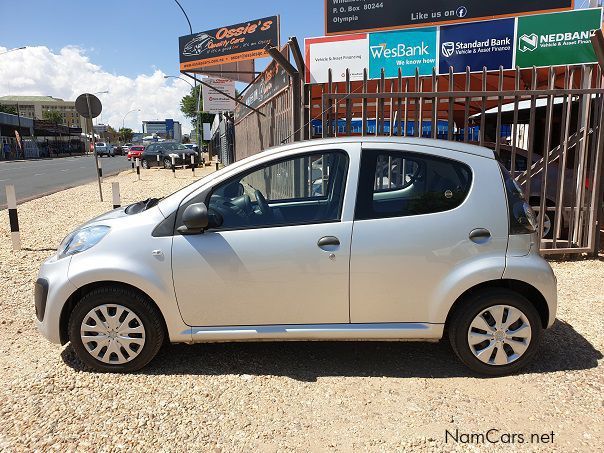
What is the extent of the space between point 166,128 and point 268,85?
217 feet

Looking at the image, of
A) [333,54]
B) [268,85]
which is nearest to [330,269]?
[333,54]

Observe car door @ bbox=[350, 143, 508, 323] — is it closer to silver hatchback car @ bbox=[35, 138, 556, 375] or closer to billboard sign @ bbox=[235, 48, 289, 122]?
silver hatchback car @ bbox=[35, 138, 556, 375]

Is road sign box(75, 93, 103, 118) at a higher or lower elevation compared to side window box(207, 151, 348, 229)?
higher

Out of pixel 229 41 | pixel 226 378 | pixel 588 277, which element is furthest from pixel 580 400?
pixel 229 41

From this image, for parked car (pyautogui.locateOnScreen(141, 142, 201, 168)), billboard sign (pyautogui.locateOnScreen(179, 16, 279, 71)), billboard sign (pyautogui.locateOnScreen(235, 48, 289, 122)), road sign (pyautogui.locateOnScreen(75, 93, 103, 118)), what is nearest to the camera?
billboard sign (pyautogui.locateOnScreen(235, 48, 289, 122))

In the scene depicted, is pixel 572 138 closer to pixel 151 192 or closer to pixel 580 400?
pixel 580 400

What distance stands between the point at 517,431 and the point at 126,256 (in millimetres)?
2725

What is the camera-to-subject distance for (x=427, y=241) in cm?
327

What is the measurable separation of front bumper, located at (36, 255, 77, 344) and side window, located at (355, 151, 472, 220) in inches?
82.4

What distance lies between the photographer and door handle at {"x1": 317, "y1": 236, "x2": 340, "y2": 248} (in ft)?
10.7

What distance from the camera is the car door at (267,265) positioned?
329 cm

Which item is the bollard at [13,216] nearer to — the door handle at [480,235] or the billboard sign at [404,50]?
the billboard sign at [404,50]

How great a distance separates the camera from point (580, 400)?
3.14 m

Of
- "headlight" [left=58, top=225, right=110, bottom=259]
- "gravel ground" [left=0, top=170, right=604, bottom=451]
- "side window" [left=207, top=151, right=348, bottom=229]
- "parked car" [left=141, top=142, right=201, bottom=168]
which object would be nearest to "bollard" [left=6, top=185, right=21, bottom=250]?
"gravel ground" [left=0, top=170, right=604, bottom=451]
